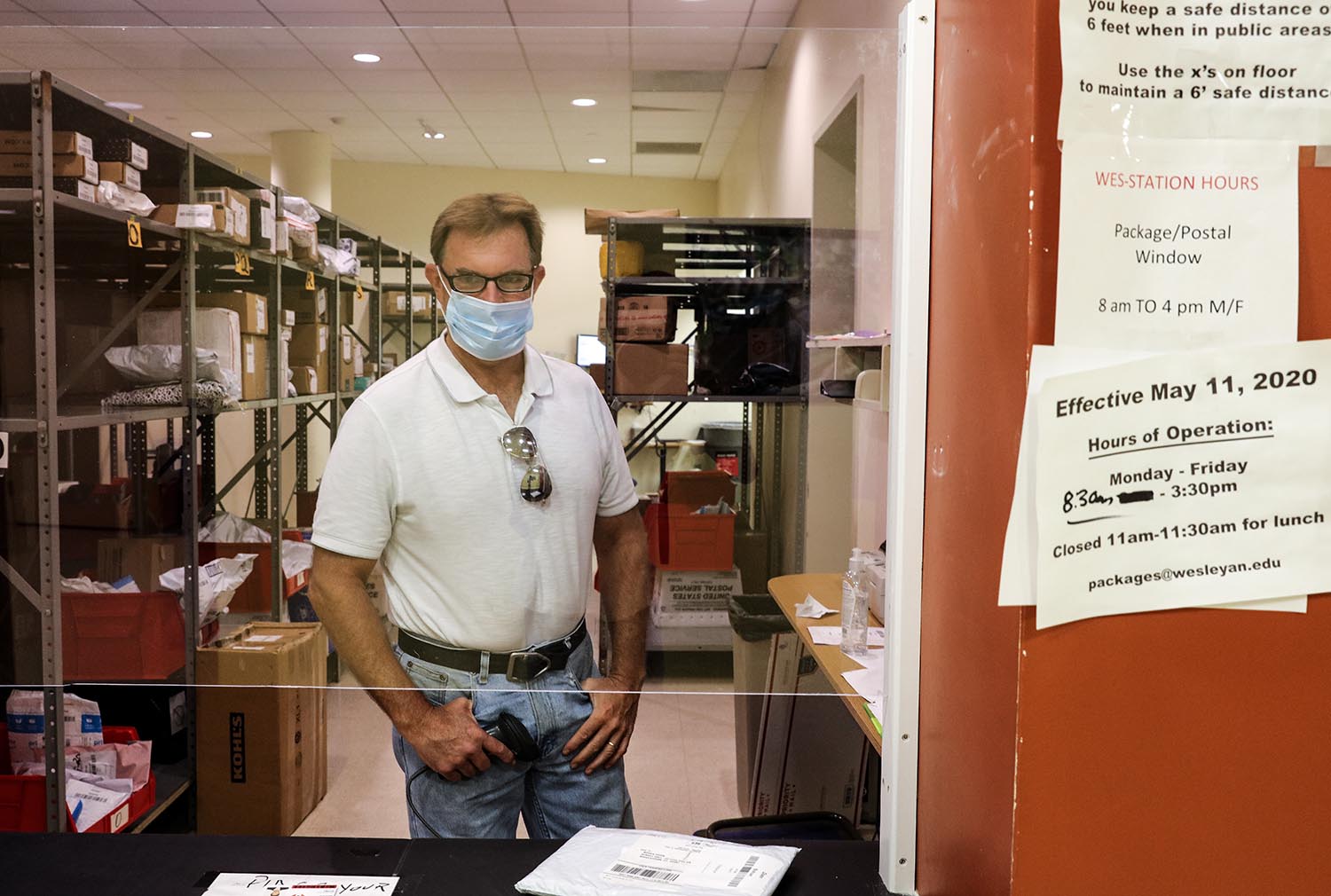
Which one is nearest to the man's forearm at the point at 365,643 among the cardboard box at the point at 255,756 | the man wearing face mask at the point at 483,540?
the man wearing face mask at the point at 483,540

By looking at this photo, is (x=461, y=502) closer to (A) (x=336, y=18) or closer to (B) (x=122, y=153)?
(B) (x=122, y=153)

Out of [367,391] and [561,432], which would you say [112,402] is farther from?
[561,432]

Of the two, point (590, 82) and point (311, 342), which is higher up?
point (590, 82)

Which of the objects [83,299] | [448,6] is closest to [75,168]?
[83,299]

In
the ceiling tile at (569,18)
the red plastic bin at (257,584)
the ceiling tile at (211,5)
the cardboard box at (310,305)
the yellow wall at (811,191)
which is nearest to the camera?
the yellow wall at (811,191)

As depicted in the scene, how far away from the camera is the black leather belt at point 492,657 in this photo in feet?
3.96

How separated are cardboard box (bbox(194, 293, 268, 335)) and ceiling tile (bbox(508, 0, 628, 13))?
9.91 ft

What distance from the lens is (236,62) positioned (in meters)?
1.21

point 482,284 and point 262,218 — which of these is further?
point 262,218

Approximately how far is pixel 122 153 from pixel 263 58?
1.10m

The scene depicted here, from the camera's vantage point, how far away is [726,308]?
1.28 m

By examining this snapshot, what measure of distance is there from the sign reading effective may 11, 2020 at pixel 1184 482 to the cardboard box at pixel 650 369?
59 cm

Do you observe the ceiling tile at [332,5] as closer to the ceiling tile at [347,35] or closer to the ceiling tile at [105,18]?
the ceiling tile at [105,18]

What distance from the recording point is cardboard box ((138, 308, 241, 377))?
54.2 inches
